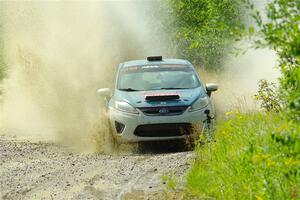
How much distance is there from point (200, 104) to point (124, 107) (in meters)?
1.26

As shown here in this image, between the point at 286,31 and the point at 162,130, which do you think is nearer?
the point at 286,31

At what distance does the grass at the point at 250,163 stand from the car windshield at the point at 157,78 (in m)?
3.80

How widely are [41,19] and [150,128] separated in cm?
1650

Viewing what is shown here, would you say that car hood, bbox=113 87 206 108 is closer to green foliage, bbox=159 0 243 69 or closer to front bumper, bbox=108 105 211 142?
front bumper, bbox=108 105 211 142

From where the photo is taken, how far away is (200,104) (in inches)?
518

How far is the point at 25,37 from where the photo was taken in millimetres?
27844

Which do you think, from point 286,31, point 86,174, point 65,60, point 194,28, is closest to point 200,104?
point 86,174

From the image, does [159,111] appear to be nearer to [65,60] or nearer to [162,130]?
[162,130]

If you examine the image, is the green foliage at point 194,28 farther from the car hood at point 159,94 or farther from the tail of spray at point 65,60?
the car hood at point 159,94

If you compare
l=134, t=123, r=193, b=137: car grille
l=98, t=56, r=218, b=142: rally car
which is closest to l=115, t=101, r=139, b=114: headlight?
l=98, t=56, r=218, b=142: rally car

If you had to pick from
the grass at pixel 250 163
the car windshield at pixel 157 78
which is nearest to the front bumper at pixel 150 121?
the car windshield at pixel 157 78

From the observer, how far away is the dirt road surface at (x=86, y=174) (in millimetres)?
8914

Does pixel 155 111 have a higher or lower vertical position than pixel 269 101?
lower

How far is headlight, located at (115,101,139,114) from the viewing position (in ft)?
42.3
